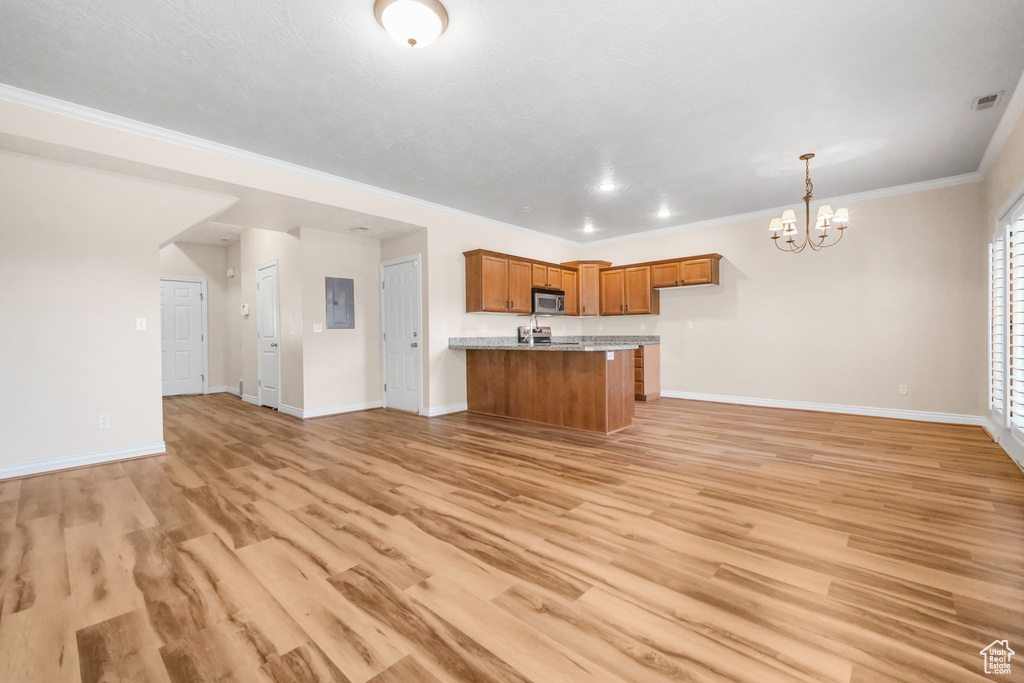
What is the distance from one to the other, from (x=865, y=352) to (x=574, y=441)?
13.6ft

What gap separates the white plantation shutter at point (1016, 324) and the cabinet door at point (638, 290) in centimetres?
398

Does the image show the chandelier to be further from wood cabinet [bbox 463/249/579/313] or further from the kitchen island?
wood cabinet [bbox 463/249/579/313]

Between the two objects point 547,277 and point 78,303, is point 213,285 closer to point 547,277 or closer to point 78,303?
point 78,303

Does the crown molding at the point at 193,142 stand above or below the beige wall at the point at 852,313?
above

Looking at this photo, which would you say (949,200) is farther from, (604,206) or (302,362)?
(302,362)

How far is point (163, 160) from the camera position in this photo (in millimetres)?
3574

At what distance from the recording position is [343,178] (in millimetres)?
4691

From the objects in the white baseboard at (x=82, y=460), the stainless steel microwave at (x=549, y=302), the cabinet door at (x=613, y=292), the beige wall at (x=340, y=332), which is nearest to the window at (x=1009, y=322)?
the cabinet door at (x=613, y=292)

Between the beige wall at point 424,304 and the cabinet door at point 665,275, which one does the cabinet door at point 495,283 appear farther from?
the cabinet door at point 665,275

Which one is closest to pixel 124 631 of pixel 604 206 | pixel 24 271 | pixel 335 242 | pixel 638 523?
pixel 638 523

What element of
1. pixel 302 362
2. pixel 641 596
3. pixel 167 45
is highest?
pixel 167 45

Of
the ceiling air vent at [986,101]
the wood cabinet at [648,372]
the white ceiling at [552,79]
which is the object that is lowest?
the wood cabinet at [648,372]

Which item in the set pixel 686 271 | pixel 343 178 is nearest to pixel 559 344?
pixel 686 271

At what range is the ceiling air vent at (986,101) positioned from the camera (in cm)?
316
